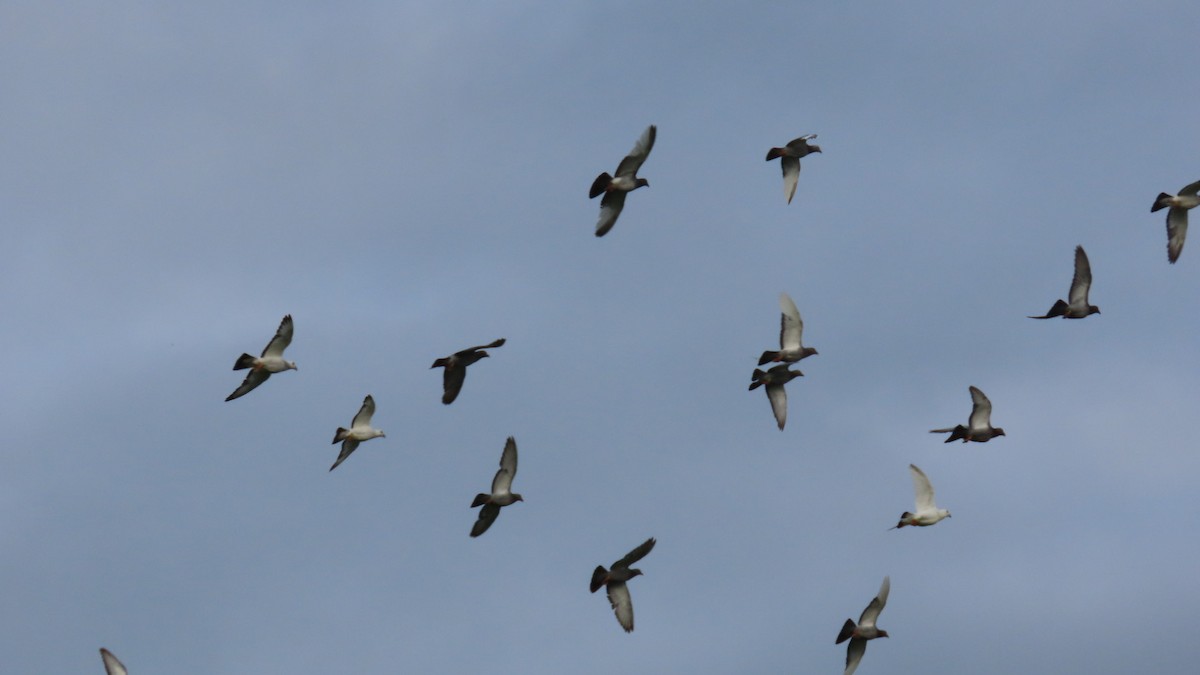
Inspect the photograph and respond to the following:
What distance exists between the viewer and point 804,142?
40281 mm

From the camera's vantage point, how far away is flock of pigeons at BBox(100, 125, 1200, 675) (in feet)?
119

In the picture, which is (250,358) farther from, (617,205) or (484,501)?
(617,205)

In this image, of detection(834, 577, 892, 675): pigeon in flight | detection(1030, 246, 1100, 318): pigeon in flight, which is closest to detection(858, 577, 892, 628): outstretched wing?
detection(834, 577, 892, 675): pigeon in flight


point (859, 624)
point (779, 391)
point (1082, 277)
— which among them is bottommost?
point (859, 624)

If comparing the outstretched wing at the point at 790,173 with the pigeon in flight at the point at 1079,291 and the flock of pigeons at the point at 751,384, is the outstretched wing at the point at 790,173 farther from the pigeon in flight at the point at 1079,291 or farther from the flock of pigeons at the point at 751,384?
the pigeon in flight at the point at 1079,291

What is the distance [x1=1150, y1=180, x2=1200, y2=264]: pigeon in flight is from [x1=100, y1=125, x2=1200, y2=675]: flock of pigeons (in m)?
0.02

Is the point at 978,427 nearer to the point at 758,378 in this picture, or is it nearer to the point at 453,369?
the point at 758,378

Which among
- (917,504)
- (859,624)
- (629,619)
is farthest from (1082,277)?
(629,619)

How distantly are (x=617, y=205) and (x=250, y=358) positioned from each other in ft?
29.1

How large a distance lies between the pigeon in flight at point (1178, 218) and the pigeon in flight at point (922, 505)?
27.5 feet

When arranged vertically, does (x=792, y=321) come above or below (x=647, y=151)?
below

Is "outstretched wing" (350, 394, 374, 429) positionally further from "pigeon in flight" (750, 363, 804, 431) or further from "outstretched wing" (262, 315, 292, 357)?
"pigeon in flight" (750, 363, 804, 431)

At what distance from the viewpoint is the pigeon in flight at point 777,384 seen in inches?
1578

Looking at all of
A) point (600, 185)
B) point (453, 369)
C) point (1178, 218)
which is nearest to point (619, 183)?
point (600, 185)
